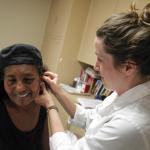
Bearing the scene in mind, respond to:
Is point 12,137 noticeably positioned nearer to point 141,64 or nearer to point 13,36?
point 141,64

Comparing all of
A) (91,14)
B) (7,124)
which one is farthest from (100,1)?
(7,124)

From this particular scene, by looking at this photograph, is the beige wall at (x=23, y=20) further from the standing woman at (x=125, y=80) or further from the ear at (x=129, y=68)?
the ear at (x=129, y=68)

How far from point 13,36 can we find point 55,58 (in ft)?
2.82

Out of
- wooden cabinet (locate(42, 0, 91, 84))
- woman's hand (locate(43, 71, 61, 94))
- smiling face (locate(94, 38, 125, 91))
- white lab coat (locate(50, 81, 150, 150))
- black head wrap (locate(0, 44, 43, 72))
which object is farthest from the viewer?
wooden cabinet (locate(42, 0, 91, 84))

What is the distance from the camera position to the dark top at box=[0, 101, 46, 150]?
153 cm

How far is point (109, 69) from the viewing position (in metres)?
1.15

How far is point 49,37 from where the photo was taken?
4.05m

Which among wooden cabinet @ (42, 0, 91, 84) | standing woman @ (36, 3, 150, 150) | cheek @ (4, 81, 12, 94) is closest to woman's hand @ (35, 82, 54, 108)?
cheek @ (4, 81, 12, 94)

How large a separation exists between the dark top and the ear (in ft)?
2.56

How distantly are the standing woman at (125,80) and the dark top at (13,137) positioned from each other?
42 centimetres

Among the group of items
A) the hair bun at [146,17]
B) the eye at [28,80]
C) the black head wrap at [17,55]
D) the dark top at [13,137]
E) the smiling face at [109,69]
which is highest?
the hair bun at [146,17]

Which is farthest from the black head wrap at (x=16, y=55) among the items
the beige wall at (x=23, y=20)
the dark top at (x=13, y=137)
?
the beige wall at (x=23, y=20)

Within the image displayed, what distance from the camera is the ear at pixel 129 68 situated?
108 cm

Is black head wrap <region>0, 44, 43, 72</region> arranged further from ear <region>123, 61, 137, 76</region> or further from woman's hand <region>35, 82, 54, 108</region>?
ear <region>123, 61, 137, 76</region>
